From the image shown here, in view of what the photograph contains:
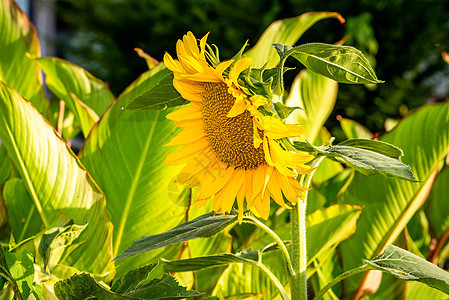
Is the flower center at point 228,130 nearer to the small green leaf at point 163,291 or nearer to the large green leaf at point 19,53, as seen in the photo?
the small green leaf at point 163,291

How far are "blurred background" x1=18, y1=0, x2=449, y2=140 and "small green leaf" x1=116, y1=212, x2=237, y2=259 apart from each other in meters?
2.99

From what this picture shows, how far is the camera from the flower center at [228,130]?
1.74 feet

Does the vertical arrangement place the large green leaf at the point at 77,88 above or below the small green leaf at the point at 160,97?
below

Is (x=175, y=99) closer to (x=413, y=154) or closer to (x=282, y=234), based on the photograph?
(x=282, y=234)

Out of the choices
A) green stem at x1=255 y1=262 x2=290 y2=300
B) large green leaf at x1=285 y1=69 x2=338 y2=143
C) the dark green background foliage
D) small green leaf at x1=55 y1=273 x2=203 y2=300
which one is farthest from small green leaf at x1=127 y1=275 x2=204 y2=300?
the dark green background foliage

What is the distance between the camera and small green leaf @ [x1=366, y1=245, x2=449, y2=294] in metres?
0.51

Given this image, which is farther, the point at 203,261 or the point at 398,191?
the point at 398,191

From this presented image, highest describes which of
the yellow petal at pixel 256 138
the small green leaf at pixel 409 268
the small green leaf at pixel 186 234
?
the yellow petal at pixel 256 138

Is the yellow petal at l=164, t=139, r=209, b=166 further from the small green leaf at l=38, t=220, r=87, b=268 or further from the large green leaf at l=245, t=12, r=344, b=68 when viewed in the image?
the large green leaf at l=245, t=12, r=344, b=68

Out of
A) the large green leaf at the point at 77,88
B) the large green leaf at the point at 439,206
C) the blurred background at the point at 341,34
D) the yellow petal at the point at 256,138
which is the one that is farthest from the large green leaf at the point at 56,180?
the blurred background at the point at 341,34

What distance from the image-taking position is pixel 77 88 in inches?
38.6

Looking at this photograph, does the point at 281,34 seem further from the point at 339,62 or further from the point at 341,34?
the point at 341,34

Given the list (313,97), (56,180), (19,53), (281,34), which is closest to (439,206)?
(313,97)

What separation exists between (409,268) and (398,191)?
0.30 metres
